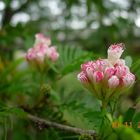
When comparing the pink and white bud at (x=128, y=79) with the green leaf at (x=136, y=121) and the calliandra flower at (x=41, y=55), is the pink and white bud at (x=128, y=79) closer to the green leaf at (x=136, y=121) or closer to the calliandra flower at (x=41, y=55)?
the green leaf at (x=136, y=121)

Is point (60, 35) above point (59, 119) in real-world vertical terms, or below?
above

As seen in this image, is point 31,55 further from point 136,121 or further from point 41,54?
point 136,121

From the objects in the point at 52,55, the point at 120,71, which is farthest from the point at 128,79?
the point at 52,55

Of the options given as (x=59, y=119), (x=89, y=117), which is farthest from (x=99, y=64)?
(x=59, y=119)

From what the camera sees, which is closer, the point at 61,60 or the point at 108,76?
the point at 108,76

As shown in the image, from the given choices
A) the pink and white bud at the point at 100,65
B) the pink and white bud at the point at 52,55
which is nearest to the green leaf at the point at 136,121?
the pink and white bud at the point at 100,65

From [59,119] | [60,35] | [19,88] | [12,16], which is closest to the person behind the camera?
[59,119]

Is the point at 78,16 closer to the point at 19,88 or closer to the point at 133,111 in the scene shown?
the point at 19,88
